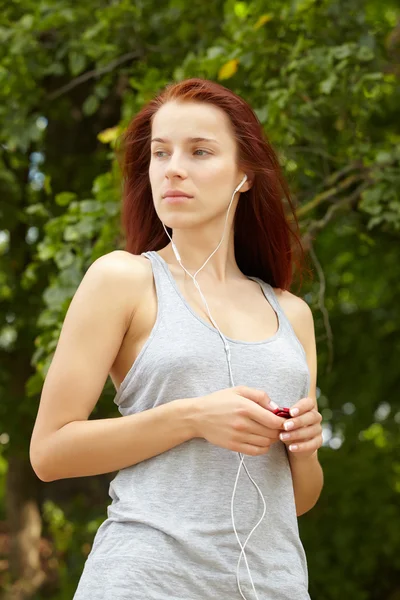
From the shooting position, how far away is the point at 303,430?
1.71 metres

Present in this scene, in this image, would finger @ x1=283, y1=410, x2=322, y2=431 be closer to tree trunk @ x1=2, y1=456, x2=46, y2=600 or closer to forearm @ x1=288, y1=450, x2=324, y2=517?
forearm @ x1=288, y1=450, x2=324, y2=517

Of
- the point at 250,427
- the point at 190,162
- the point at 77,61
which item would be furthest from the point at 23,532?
the point at 250,427

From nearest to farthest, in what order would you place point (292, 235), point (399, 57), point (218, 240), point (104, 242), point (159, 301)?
point (159, 301) < point (218, 240) < point (292, 235) < point (104, 242) < point (399, 57)

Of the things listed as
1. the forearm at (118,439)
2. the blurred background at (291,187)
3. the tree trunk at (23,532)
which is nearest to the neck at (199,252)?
the forearm at (118,439)

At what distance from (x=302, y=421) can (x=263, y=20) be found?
84.4 inches

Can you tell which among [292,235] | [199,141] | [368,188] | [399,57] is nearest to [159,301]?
[199,141]

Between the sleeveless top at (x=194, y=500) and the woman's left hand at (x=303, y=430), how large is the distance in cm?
8

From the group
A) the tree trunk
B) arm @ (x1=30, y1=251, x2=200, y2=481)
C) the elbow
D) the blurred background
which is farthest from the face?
the tree trunk

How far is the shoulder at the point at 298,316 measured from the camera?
6.57ft

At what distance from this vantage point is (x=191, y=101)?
6.30 ft

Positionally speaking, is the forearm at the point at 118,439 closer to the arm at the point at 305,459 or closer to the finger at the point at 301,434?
the finger at the point at 301,434

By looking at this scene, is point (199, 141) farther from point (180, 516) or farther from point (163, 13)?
point (163, 13)

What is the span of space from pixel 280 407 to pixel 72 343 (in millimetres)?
392

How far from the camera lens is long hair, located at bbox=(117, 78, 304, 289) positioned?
6.69 feet
